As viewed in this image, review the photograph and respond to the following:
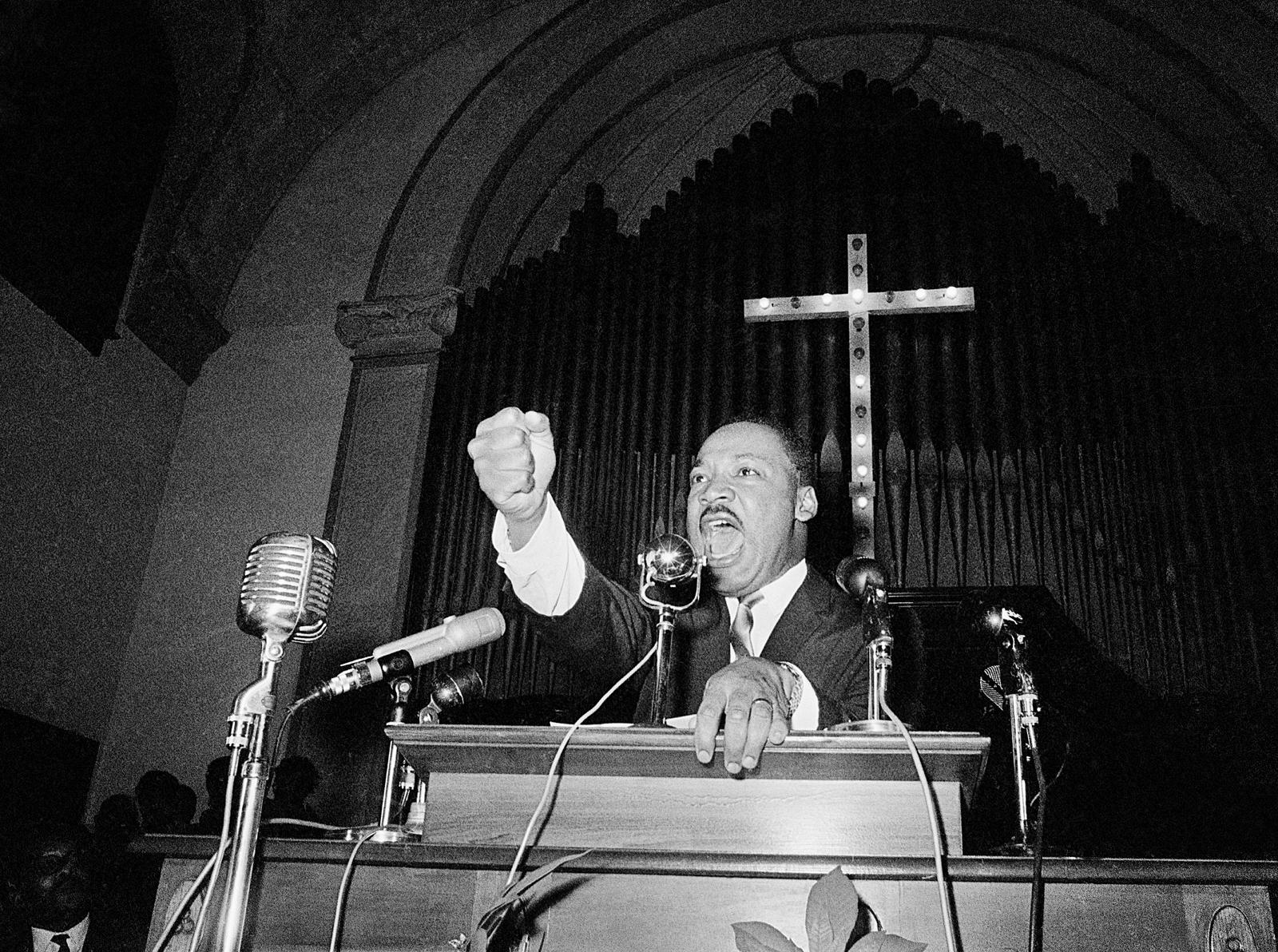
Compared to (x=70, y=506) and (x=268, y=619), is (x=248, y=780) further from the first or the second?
(x=70, y=506)

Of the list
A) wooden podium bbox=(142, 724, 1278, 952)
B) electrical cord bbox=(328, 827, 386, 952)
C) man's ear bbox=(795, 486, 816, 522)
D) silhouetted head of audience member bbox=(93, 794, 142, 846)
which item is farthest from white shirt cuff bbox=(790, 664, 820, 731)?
silhouetted head of audience member bbox=(93, 794, 142, 846)

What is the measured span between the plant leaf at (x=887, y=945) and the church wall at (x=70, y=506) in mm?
3260

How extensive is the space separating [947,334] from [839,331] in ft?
1.34

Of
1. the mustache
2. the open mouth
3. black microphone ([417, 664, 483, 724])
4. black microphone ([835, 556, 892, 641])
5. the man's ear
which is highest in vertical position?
the man's ear

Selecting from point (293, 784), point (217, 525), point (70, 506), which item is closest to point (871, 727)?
point (293, 784)

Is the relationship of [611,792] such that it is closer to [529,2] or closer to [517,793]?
[517,793]

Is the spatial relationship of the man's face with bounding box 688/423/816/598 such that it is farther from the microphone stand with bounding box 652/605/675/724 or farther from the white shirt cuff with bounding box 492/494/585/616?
the microphone stand with bounding box 652/605/675/724

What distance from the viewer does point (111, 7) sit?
3.90 meters

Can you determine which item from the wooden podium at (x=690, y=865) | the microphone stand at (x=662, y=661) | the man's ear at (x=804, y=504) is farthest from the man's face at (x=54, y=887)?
the man's ear at (x=804, y=504)

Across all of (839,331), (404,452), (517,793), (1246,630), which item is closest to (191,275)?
(404,452)

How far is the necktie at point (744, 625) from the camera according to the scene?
2549 millimetres

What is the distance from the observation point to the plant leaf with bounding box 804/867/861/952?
3.58 ft

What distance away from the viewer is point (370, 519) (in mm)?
4125

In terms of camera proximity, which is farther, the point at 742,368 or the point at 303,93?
the point at 303,93
